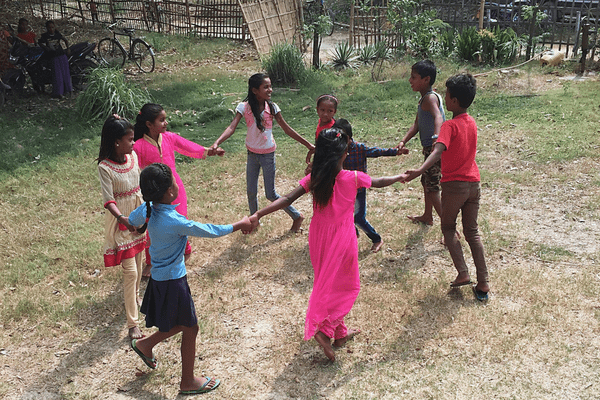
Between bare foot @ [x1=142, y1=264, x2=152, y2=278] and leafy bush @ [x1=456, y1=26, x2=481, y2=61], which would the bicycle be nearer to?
leafy bush @ [x1=456, y1=26, x2=481, y2=61]

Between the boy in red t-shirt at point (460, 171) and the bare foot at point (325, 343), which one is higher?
the boy in red t-shirt at point (460, 171)

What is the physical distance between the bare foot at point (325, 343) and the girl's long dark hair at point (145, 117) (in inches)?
88.1

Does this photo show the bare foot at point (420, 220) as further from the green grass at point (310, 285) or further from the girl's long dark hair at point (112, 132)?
the girl's long dark hair at point (112, 132)

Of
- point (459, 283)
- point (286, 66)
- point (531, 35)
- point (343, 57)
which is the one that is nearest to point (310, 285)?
point (459, 283)

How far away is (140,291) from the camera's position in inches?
199

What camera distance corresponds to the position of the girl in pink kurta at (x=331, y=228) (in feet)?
11.8

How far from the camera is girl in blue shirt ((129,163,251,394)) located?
3.30 m

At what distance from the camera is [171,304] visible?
3.47 metres

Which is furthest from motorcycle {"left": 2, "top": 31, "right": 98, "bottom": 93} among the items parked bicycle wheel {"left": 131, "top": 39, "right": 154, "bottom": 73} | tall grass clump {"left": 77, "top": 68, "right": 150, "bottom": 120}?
parked bicycle wheel {"left": 131, "top": 39, "right": 154, "bottom": 73}

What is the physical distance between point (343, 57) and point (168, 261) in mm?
10759

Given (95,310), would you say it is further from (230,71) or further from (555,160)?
(230,71)

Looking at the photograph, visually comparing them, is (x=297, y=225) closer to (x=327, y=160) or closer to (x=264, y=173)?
(x=264, y=173)

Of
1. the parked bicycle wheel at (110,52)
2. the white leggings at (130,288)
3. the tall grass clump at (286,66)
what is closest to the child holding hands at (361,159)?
the white leggings at (130,288)

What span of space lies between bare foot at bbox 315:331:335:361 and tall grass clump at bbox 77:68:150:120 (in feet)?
23.2
